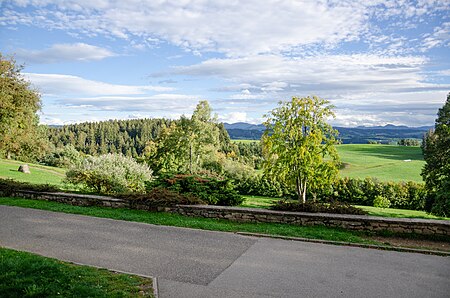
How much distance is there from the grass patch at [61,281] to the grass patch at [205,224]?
146 inches

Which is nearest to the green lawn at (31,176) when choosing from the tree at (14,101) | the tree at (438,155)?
the tree at (14,101)

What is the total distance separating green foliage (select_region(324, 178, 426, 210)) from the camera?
30227 mm

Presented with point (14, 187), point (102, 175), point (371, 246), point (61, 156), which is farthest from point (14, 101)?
point (61, 156)

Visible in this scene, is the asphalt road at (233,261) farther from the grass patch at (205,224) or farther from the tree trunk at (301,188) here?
the tree trunk at (301,188)

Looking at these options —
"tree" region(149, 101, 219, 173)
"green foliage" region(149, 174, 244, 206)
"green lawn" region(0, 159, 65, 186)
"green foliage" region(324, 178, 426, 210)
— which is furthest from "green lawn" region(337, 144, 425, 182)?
"green foliage" region(149, 174, 244, 206)

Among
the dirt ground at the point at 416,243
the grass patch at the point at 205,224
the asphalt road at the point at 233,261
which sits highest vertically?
the grass patch at the point at 205,224

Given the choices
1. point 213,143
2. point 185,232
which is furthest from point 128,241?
point 213,143

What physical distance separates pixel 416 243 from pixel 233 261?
4305mm

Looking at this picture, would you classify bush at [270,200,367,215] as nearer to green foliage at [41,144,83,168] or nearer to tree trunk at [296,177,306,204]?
tree trunk at [296,177,306,204]

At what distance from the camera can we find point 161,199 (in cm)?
1094

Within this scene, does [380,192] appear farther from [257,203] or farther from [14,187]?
[14,187]

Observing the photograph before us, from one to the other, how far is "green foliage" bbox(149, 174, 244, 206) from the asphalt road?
2627 mm

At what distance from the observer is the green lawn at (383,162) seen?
5344 cm

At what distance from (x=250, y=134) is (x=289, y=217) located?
124 meters
